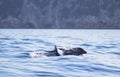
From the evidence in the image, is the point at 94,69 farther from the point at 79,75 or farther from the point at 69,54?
the point at 69,54

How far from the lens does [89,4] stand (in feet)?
542

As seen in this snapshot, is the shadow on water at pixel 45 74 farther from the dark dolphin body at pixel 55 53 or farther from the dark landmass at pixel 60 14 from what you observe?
the dark landmass at pixel 60 14

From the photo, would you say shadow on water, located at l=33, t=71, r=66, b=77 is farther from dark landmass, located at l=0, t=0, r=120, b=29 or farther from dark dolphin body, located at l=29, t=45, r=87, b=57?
dark landmass, located at l=0, t=0, r=120, b=29

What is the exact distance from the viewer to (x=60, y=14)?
16275cm

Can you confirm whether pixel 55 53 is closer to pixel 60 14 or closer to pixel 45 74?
pixel 45 74

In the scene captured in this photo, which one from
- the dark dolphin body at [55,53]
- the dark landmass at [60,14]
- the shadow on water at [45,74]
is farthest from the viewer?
the dark landmass at [60,14]

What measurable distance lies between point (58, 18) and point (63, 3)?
11441 mm

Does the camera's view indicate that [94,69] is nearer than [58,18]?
Yes

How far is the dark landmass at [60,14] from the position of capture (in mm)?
159250

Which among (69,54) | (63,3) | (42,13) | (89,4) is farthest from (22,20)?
(69,54)

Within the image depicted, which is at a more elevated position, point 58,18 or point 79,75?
point 58,18

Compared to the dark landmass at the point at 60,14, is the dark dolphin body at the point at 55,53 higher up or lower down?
lower down

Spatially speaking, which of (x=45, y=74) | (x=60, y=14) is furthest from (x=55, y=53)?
(x=60, y=14)

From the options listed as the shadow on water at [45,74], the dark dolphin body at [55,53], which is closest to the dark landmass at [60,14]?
the dark dolphin body at [55,53]
